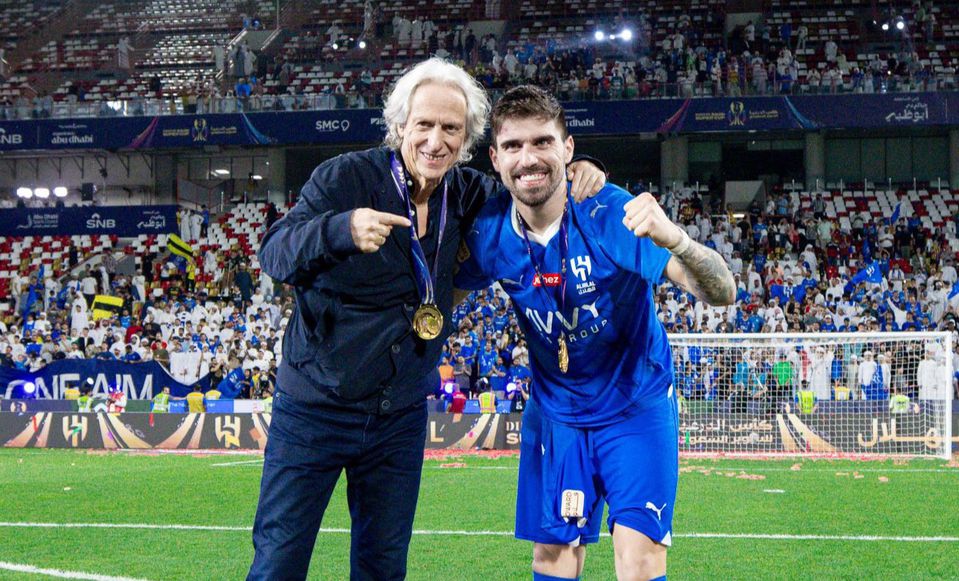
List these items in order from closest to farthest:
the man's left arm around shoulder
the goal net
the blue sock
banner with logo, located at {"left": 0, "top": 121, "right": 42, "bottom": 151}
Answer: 1. the man's left arm around shoulder
2. the blue sock
3. the goal net
4. banner with logo, located at {"left": 0, "top": 121, "right": 42, "bottom": 151}

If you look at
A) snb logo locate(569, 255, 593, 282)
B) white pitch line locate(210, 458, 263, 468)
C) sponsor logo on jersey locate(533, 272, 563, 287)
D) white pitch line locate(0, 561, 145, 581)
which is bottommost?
white pitch line locate(210, 458, 263, 468)

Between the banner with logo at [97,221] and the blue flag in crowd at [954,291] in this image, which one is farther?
the banner with logo at [97,221]

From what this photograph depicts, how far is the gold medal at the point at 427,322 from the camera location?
3906 millimetres

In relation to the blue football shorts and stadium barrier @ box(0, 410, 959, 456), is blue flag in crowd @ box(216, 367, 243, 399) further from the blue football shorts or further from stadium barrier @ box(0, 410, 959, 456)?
the blue football shorts

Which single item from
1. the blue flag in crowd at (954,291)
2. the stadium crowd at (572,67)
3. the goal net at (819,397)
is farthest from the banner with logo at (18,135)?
Answer: the blue flag in crowd at (954,291)

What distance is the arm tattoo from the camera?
12.6 feet

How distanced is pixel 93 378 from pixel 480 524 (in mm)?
16011

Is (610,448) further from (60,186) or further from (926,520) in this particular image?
(60,186)

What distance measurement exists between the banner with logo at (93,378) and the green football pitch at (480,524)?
8036mm

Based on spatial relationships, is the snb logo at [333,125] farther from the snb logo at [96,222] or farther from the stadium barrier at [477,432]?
the stadium barrier at [477,432]

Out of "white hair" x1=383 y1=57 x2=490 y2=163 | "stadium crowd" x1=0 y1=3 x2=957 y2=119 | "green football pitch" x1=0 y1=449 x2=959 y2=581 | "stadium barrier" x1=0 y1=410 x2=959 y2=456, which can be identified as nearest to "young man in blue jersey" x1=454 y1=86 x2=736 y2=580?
"white hair" x1=383 y1=57 x2=490 y2=163

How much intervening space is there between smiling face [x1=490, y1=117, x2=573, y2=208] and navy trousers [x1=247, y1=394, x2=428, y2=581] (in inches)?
38.0

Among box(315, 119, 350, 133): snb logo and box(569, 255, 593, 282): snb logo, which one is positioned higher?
box(315, 119, 350, 133): snb logo

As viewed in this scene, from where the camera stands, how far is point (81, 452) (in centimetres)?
1855
